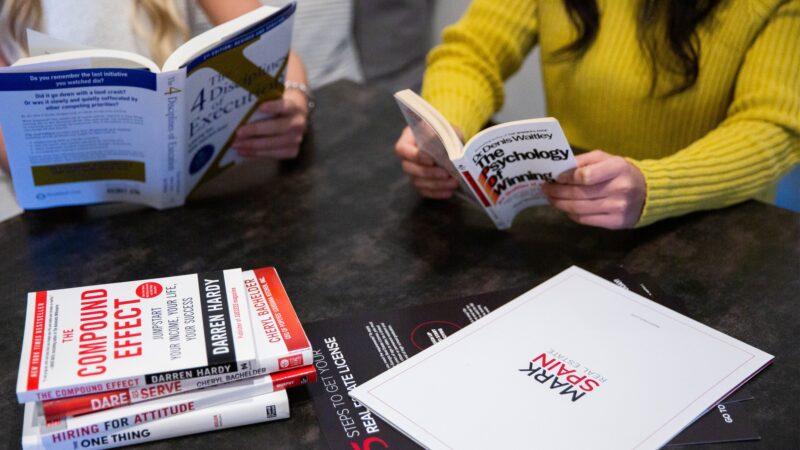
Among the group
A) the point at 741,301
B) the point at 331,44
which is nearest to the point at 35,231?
the point at 741,301

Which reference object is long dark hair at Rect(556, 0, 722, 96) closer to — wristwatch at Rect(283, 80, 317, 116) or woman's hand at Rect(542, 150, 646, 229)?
woman's hand at Rect(542, 150, 646, 229)

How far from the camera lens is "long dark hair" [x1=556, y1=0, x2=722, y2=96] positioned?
43.5 inches

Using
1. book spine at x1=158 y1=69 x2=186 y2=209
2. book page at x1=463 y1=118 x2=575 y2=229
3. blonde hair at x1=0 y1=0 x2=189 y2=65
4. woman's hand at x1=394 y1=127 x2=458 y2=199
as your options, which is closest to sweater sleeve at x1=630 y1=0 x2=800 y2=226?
book page at x1=463 y1=118 x2=575 y2=229

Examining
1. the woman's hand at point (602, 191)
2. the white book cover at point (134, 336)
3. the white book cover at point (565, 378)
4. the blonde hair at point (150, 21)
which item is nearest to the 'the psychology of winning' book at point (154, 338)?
the white book cover at point (134, 336)

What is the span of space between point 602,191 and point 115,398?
60cm

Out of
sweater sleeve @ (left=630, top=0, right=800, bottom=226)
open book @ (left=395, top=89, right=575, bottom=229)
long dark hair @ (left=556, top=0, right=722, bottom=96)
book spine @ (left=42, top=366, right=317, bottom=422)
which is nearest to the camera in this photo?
book spine @ (left=42, top=366, right=317, bottom=422)

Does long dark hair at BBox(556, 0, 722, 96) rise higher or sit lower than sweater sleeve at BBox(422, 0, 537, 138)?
higher

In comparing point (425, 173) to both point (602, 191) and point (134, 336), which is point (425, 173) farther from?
point (134, 336)

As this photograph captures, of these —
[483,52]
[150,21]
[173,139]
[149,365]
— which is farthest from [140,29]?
[149,365]

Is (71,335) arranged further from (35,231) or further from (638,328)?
(638,328)

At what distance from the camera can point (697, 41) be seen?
112 centimetres

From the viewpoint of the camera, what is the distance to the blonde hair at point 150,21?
3.94 ft

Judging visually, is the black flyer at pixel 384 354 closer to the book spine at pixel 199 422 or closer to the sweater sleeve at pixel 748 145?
the book spine at pixel 199 422

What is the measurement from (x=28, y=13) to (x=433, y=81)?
681 millimetres
